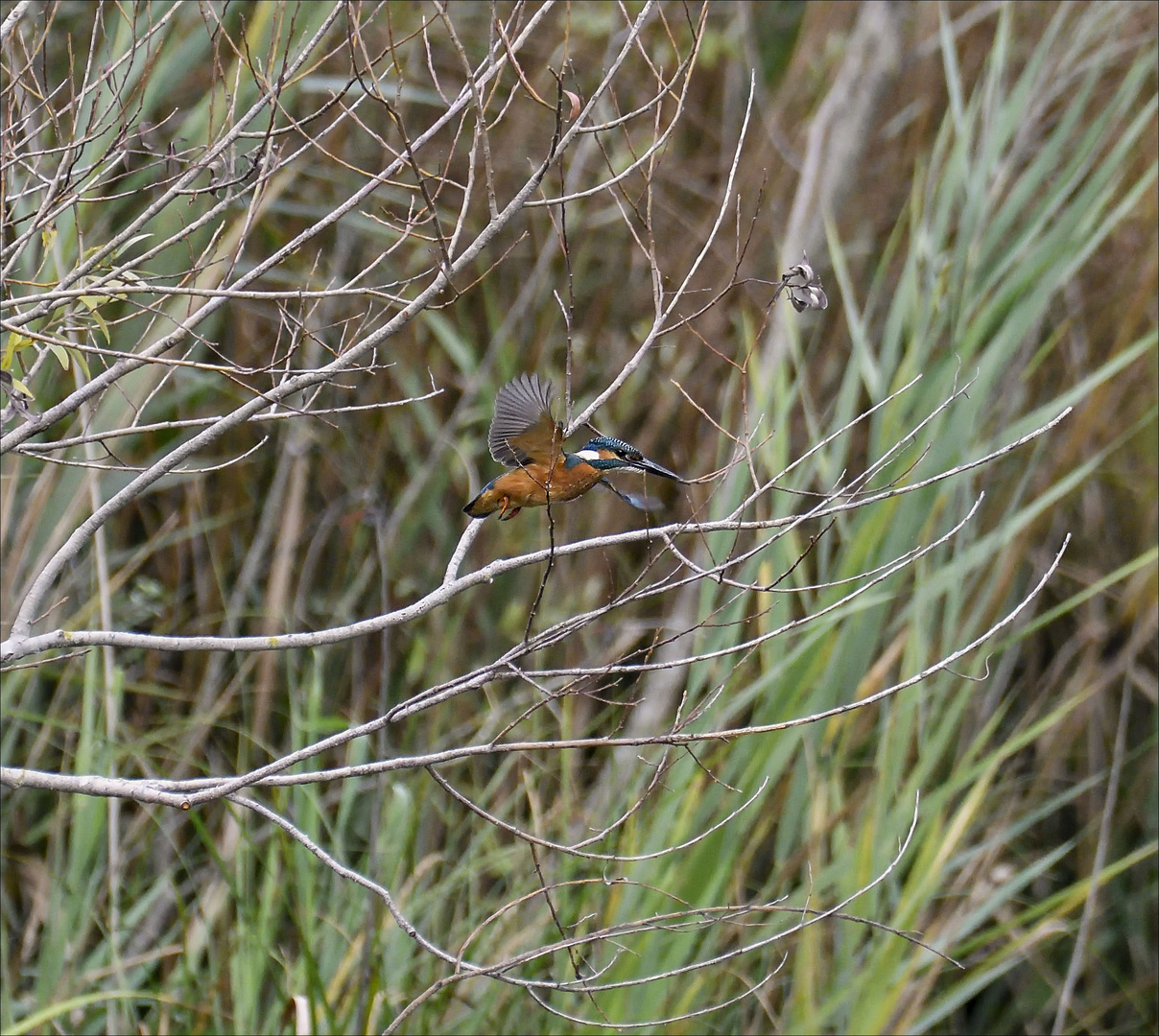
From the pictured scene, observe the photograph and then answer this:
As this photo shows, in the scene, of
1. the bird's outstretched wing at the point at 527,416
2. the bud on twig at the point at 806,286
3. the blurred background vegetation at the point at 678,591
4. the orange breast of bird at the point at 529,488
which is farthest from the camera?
the blurred background vegetation at the point at 678,591

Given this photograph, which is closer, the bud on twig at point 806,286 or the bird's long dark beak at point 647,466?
the bud on twig at point 806,286

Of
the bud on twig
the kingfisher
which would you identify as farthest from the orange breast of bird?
the bud on twig

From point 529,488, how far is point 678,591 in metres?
1.82

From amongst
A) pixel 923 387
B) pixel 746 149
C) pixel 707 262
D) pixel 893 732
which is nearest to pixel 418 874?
pixel 893 732

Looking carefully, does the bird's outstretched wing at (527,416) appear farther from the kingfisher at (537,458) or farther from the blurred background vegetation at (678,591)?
the blurred background vegetation at (678,591)

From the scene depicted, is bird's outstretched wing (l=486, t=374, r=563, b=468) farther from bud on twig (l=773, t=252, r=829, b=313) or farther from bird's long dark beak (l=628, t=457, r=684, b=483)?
bud on twig (l=773, t=252, r=829, b=313)

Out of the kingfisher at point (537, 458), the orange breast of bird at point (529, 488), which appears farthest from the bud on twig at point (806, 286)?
the orange breast of bird at point (529, 488)

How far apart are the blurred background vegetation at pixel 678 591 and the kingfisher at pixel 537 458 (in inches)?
A: 8.9

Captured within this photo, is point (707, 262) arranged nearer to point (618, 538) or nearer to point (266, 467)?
point (266, 467)

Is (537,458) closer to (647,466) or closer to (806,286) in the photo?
(647,466)

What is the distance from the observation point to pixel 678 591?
12.4ft

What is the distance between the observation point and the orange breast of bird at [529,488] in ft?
6.00

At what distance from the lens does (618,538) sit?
4.31 feet

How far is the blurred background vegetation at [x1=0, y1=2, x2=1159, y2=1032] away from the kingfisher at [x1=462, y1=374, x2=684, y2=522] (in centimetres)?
23
